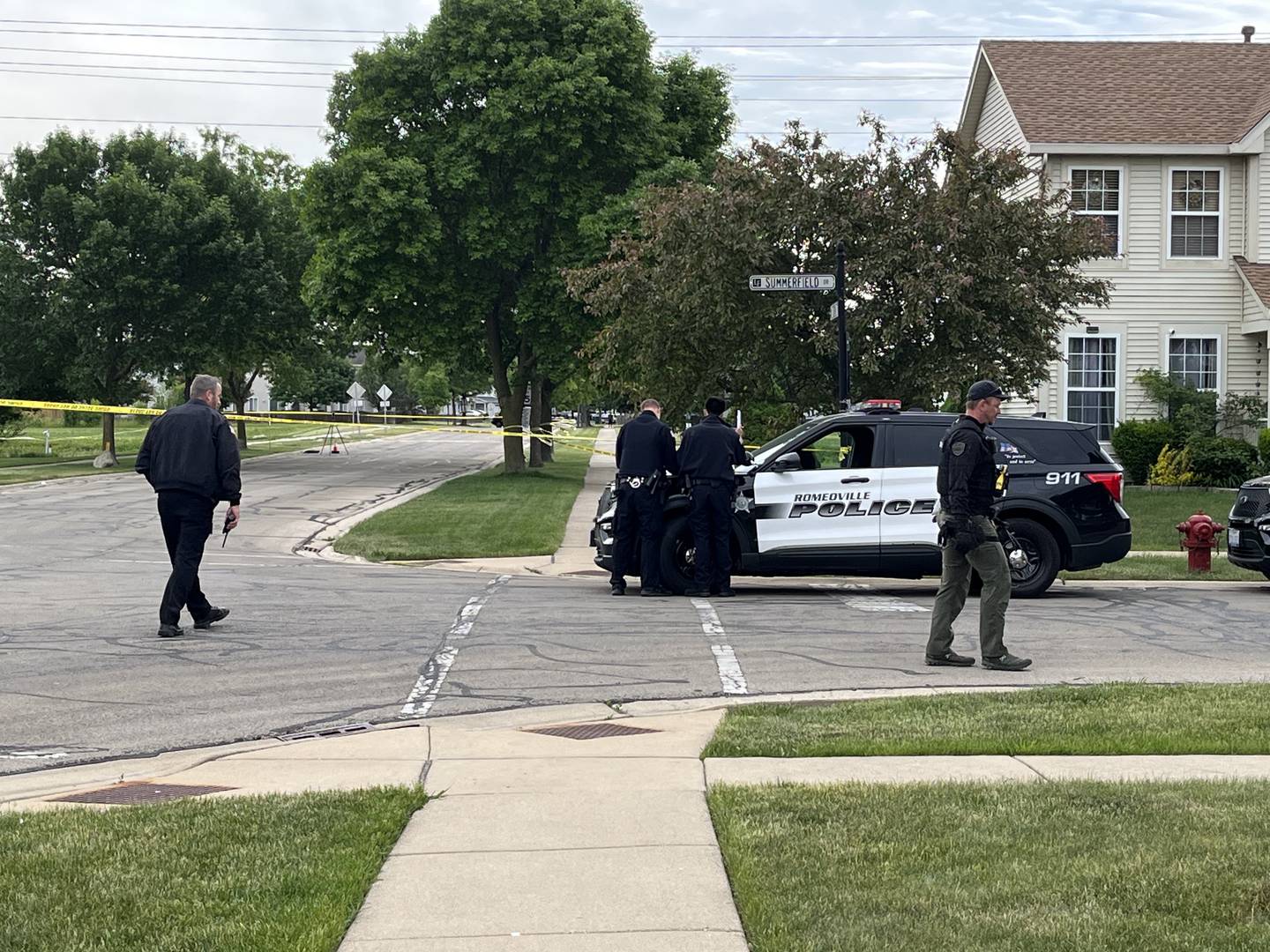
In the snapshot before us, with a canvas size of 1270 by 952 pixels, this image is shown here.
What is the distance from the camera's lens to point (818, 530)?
46.8ft

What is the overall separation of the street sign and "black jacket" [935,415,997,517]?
26.1 feet

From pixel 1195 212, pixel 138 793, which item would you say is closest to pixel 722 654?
pixel 138 793

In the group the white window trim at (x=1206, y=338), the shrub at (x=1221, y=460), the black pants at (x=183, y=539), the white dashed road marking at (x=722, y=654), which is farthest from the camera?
the white window trim at (x=1206, y=338)

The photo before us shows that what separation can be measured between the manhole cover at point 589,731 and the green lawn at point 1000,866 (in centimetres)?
157

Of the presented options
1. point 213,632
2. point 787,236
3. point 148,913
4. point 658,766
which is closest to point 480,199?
point 787,236

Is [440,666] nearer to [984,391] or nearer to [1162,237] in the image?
[984,391]

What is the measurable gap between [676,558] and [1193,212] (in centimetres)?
1726

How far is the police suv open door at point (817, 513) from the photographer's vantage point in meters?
14.3

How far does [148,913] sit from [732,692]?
5047 millimetres

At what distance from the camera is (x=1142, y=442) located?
26.7 metres

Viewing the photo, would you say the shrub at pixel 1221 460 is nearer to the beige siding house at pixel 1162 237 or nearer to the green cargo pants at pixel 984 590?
the beige siding house at pixel 1162 237

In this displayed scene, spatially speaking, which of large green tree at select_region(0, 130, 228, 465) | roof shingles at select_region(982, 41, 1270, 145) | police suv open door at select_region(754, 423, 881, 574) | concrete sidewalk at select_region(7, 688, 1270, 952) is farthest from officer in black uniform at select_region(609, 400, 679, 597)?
large green tree at select_region(0, 130, 228, 465)

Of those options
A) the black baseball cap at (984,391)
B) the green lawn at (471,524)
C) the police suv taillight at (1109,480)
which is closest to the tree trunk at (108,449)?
the green lawn at (471,524)

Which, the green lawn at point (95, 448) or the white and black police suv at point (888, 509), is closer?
the white and black police suv at point (888, 509)
